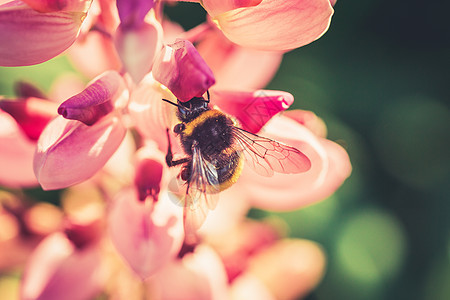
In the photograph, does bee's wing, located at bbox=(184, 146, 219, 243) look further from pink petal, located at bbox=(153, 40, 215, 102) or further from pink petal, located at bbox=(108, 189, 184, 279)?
pink petal, located at bbox=(153, 40, 215, 102)

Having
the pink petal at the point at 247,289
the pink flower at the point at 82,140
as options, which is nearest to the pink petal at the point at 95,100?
the pink flower at the point at 82,140

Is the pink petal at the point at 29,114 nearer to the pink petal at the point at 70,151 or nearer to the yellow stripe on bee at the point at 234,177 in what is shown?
the pink petal at the point at 70,151

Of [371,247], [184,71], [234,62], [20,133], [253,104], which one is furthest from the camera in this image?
[371,247]

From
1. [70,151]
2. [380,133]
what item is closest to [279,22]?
[70,151]

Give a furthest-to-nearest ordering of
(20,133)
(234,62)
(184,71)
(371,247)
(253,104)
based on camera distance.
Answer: (371,247) → (234,62) → (20,133) → (253,104) → (184,71)

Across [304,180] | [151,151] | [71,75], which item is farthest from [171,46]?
[71,75]

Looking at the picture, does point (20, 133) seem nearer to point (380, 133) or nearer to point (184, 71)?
point (184, 71)
